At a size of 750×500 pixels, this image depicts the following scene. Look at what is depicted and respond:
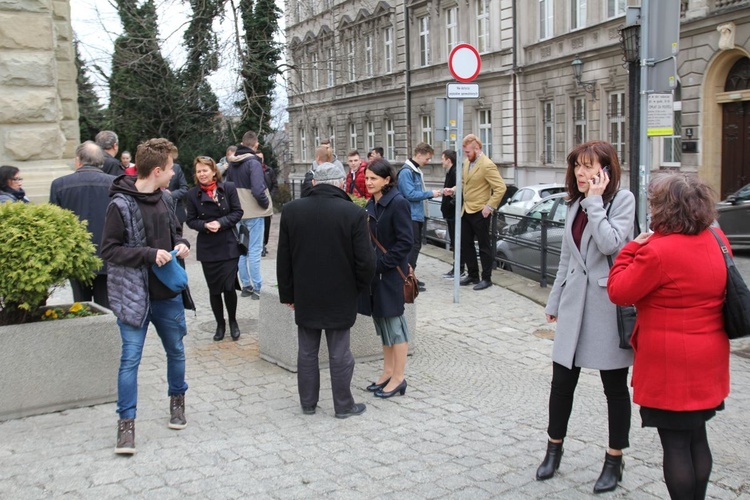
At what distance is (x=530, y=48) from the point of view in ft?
105

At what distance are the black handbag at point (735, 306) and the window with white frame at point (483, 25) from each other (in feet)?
106

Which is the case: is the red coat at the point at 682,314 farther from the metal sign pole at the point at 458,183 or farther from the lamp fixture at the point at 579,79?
the lamp fixture at the point at 579,79

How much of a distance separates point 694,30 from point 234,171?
675 inches

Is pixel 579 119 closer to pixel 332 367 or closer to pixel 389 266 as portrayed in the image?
pixel 389 266

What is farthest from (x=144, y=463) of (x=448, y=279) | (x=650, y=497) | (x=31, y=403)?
(x=448, y=279)

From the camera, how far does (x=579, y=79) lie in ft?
93.3

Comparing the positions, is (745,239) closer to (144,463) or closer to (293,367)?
(293,367)

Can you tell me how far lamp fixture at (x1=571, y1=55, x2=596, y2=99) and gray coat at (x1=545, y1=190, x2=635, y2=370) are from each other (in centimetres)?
2503

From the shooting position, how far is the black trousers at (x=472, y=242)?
10609 mm

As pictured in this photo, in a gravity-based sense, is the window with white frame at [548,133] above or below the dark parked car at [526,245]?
above

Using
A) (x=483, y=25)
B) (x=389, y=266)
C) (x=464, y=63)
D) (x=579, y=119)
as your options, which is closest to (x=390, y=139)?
(x=483, y=25)

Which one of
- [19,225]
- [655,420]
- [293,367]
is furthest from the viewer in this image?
[293,367]

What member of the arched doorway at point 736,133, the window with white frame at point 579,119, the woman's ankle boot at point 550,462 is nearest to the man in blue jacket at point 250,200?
the woman's ankle boot at point 550,462

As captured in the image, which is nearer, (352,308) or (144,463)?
(144,463)
